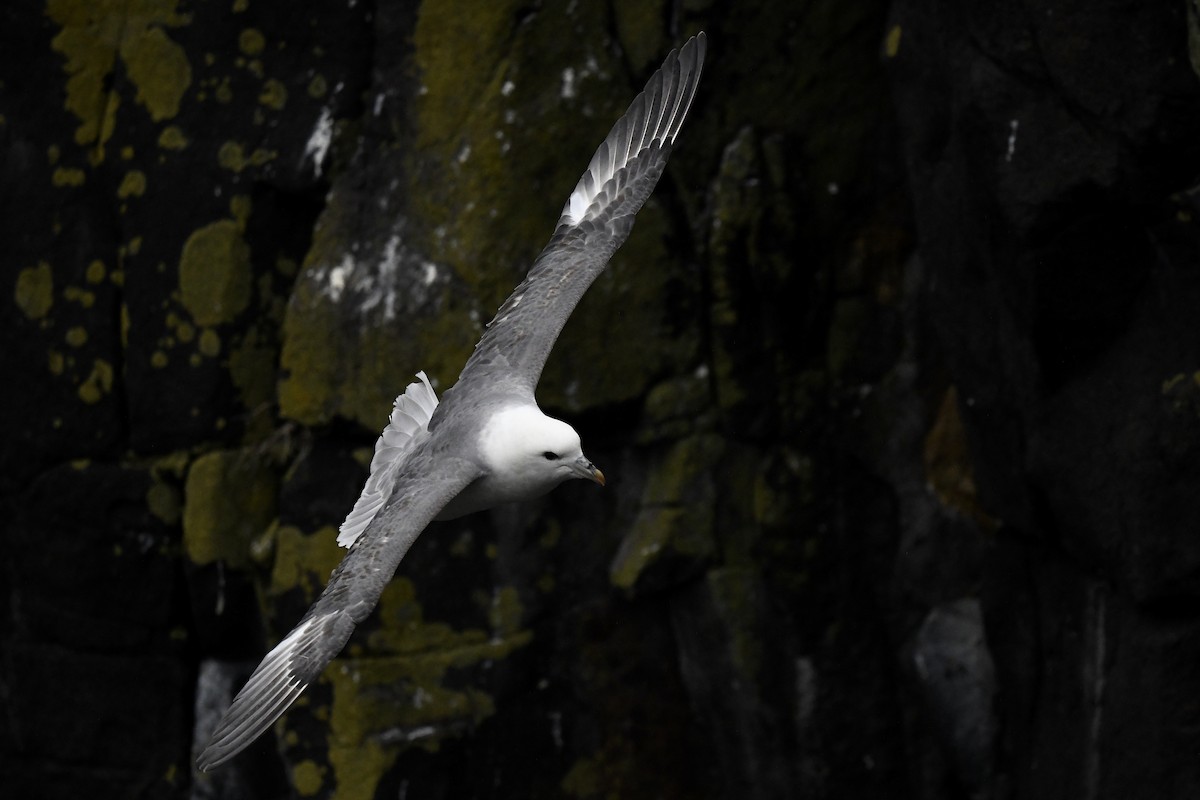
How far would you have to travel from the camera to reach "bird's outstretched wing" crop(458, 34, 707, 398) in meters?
5.51

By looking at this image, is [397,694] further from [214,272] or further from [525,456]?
[525,456]

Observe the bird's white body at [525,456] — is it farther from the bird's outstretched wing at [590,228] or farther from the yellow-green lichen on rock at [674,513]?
the yellow-green lichen on rock at [674,513]

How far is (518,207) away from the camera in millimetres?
6801

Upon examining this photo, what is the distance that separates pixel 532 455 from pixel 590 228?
3.75 ft

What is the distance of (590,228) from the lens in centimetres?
582

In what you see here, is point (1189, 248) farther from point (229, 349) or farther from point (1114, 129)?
point (229, 349)

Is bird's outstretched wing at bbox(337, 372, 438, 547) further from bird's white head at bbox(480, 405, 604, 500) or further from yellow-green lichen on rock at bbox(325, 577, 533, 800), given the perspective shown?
yellow-green lichen on rock at bbox(325, 577, 533, 800)

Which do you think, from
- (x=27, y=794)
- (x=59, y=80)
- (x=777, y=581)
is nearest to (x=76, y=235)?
(x=59, y=80)

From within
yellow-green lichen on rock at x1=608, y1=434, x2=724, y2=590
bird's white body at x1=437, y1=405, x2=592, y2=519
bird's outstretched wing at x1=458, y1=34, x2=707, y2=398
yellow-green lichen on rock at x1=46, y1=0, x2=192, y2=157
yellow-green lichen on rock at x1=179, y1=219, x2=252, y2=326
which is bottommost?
bird's white body at x1=437, y1=405, x2=592, y2=519

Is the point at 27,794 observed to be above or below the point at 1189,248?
below

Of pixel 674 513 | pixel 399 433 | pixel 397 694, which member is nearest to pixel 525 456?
pixel 399 433

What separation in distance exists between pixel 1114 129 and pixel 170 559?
4.37m

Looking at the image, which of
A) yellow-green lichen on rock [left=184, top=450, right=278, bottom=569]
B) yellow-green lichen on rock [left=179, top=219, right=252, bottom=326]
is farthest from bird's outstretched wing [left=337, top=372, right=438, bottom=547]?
yellow-green lichen on rock [left=179, top=219, right=252, bottom=326]

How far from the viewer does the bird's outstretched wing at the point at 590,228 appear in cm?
551
